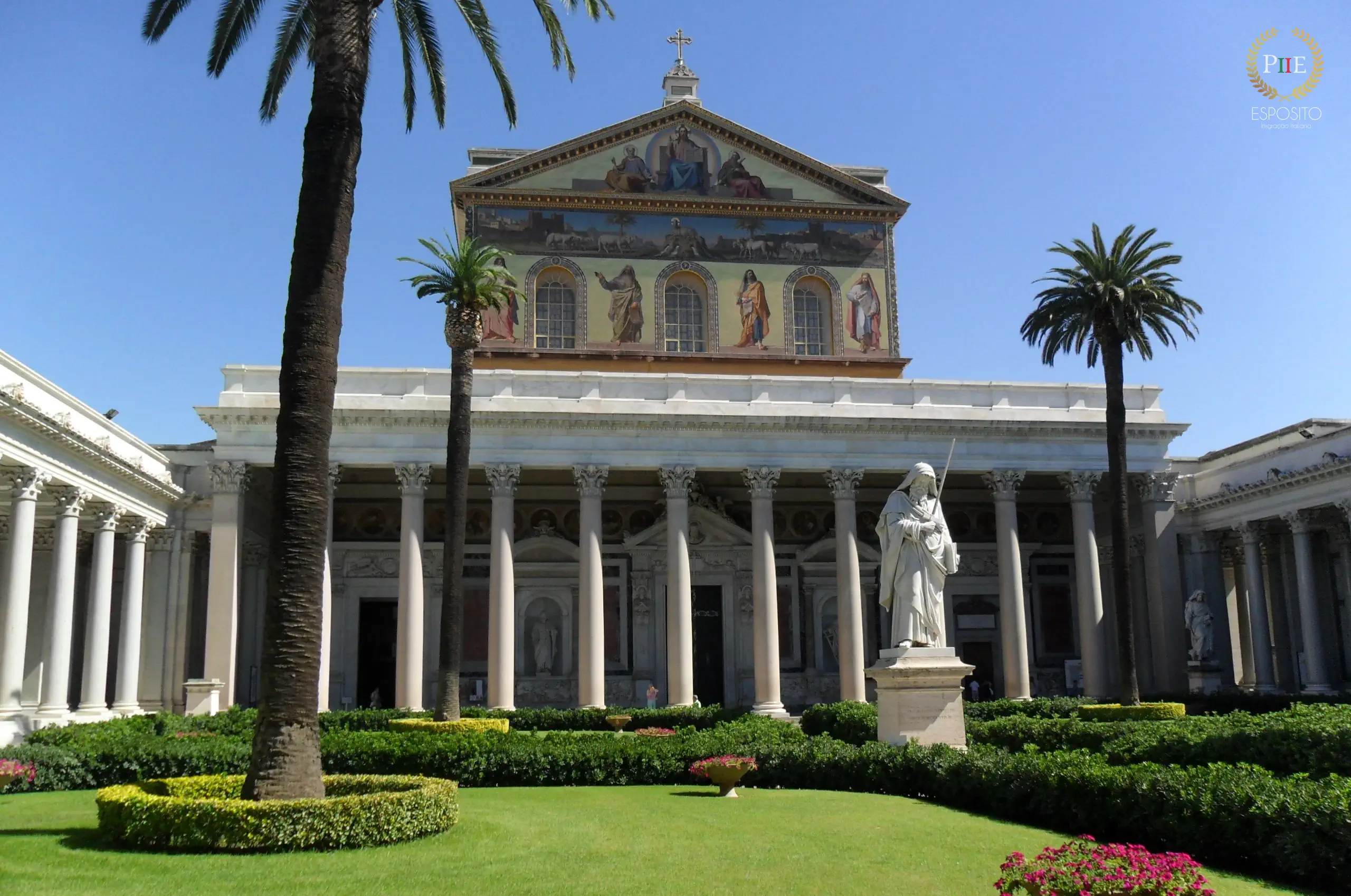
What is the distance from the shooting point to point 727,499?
4447 cm

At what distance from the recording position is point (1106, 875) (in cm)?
762

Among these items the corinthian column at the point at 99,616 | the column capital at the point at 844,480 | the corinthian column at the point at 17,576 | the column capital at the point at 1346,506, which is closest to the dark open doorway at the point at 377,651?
the corinthian column at the point at 99,616

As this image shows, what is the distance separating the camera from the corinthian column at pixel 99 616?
31.9m

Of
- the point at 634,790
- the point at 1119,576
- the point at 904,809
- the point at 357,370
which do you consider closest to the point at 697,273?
the point at 357,370

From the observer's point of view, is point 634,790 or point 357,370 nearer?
point 634,790

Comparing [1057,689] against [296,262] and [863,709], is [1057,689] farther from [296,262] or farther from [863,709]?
[296,262]

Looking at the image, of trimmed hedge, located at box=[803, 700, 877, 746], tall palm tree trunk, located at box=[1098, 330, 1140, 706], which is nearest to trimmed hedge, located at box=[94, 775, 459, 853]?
trimmed hedge, located at box=[803, 700, 877, 746]

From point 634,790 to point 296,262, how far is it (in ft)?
32.2

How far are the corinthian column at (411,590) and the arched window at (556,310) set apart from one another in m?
9.13

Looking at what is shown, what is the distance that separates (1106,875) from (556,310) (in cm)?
3707

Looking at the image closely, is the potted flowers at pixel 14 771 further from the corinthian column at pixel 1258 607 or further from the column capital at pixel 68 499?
the corinthian column at pixel 1258 607

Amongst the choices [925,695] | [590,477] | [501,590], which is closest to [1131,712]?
[925,695]

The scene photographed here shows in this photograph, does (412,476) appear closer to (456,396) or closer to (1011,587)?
(456,396)

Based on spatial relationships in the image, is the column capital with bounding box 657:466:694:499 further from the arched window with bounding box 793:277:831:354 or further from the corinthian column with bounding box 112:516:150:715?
the corinthian column with bounding box 112:516:150:715
